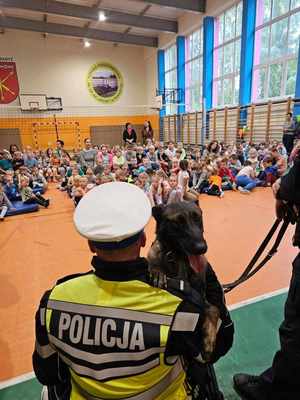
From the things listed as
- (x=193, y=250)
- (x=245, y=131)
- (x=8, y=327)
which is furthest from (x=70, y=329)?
(x=245, y=131)

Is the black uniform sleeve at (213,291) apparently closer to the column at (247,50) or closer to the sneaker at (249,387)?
the sneaker at (249,387)

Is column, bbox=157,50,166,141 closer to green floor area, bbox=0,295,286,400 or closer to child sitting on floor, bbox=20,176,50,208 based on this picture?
child sitting on floor, bbox=20,176,50,208

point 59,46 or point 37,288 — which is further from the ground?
point 59,46

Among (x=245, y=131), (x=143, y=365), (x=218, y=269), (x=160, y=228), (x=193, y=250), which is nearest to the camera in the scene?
(x=143, y=365)

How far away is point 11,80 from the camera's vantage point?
593 inches

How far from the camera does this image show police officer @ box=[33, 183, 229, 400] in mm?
711

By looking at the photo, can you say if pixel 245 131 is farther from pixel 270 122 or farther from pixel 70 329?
pixel 70 329

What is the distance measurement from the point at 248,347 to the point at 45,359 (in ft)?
4.87

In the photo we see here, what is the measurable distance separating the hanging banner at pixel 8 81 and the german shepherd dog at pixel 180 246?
54.1 ft

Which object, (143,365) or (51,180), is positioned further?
(51,180)

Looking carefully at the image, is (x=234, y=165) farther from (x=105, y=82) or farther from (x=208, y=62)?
(x=105, y=82)

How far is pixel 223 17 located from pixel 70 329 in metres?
14.0

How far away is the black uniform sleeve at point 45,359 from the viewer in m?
0.80

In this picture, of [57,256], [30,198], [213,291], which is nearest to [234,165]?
[30,198]
